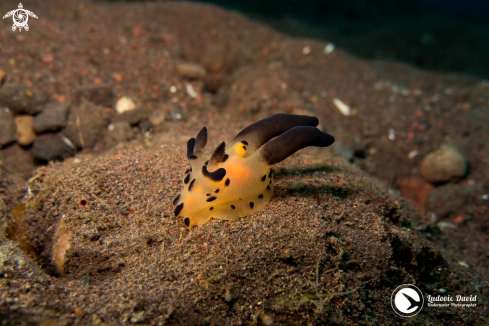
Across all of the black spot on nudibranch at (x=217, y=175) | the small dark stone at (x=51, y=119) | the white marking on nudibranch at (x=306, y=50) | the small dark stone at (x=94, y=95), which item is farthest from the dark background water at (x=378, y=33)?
the black spot on nudibranch at (x=217, y=175)

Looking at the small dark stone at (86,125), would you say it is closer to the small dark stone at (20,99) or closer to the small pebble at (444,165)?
the small dark stone at (20,99)

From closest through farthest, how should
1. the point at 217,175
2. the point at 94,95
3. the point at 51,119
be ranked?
1. the point at 217,175
2. the point at 51,119
3. the point at 94,95

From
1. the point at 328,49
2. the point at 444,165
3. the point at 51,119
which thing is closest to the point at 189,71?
the point at 51,119

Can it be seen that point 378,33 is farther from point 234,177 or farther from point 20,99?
point 20,99

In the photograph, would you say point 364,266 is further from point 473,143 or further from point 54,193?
point 473,143

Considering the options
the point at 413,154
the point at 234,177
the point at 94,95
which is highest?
the point at 94,95

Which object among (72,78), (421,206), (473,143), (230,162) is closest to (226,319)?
(230,162)

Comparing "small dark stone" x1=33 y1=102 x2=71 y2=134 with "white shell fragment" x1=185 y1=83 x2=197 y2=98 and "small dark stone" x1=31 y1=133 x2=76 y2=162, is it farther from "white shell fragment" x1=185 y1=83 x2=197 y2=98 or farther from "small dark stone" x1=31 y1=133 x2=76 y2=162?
"white shell fragment" x1=185 y1=83 x2=197 y2=98
